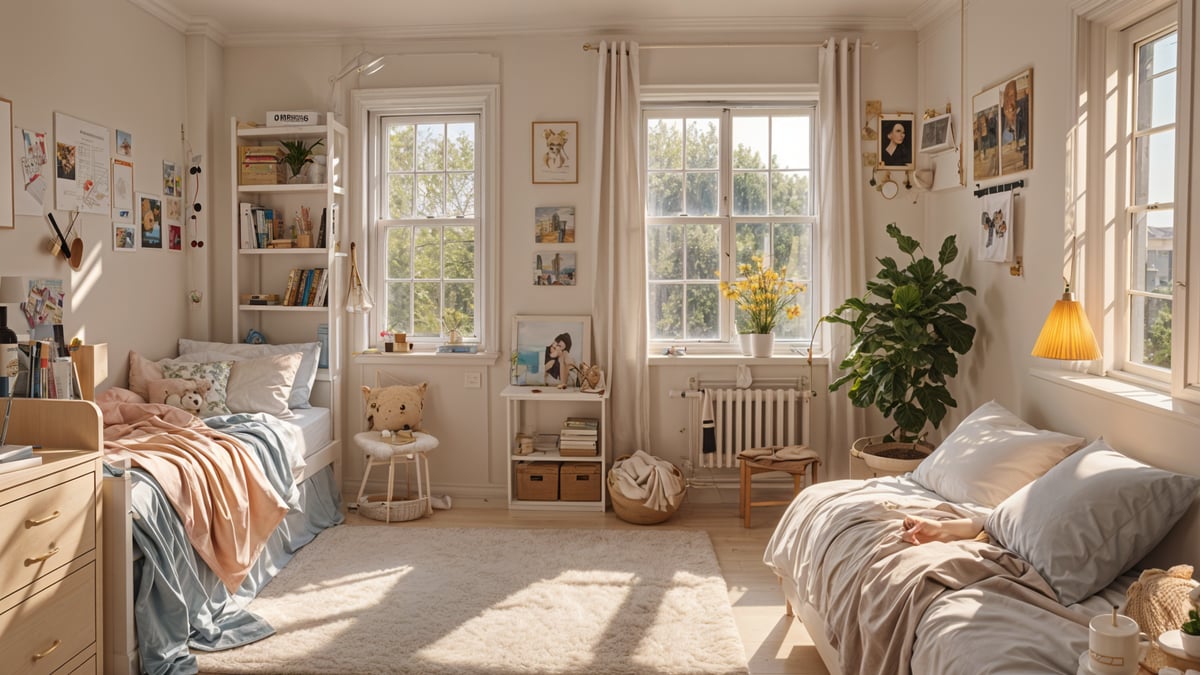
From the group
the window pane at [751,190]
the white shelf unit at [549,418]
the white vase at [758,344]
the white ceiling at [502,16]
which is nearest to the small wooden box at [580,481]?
the white shelf unit at [549,418]

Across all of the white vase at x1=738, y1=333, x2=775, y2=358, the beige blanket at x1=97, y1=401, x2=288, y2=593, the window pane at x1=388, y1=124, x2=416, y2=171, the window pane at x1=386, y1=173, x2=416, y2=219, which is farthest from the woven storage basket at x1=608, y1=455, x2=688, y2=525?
the window pane at x1=388, y1=124, x2=416, y2=171

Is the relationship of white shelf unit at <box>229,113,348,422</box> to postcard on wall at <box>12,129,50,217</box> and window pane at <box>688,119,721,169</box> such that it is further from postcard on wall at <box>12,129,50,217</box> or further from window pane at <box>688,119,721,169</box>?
window pane at <box>688,119,721,169</box>

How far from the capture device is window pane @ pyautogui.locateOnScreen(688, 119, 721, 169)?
515 cm

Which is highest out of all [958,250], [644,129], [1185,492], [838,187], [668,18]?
[668,18]

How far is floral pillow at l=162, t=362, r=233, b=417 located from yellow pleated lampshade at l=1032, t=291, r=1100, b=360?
3.65 m

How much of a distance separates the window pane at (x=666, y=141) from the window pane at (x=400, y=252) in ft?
4.88

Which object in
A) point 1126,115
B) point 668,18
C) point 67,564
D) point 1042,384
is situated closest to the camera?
point 67,564

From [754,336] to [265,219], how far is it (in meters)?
2.81

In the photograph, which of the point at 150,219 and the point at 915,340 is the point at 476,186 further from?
the point at 915,340

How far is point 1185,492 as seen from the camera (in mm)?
2426

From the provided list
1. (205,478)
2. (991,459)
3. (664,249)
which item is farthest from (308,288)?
(991,459)

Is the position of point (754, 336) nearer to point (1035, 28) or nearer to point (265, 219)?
point (1035, 28)

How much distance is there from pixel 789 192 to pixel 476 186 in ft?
5.95

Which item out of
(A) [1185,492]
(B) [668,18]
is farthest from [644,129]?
(A) [1185,492]
